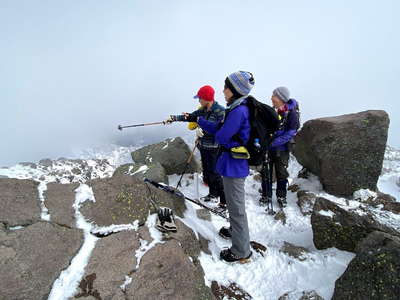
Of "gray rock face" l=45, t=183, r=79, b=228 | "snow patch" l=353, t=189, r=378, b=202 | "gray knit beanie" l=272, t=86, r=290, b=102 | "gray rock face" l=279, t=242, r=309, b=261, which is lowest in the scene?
"snow patch" l=353, t=189, r=378, b=202

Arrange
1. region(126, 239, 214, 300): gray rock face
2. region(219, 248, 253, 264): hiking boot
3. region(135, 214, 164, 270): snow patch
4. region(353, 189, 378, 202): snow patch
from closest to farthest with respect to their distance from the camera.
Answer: region(126, 239, 214, 300): gray rock face, region(135, 214, 164, 270): snow patch, region(219, 248, 253, 264): hiking boot, region(353, 189, 378, 202): snow patch

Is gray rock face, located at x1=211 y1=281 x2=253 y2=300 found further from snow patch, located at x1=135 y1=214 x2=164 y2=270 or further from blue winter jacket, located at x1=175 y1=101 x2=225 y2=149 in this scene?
blue winter jacket, located at x1=175 y1=101 x2=225 y2=149

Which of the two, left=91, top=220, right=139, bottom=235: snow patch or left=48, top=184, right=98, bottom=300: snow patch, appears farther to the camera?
left=91, top=220, right=139, bottom=235: snow patch

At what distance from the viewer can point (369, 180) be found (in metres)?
10.1

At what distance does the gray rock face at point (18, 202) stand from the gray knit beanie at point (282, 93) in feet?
25.8

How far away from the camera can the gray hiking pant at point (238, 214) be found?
595 centimetres

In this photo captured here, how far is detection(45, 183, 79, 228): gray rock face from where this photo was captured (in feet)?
19.0

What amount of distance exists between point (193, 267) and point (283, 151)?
18.8 feet

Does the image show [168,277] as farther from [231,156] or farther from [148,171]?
[148,171]

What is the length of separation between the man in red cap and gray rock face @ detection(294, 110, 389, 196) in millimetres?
4945

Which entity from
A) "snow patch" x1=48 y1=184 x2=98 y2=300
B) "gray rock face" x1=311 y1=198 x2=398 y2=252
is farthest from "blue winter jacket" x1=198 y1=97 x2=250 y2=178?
"snow patch" x1=48 y1=184 x2=98 y2=300

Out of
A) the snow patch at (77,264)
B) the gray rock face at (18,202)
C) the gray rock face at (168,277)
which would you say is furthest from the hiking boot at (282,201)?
the gray rock face at (18,202)

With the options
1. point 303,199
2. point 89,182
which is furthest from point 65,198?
point 303,199

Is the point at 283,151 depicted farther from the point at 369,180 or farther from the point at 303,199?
the point at 369,180
